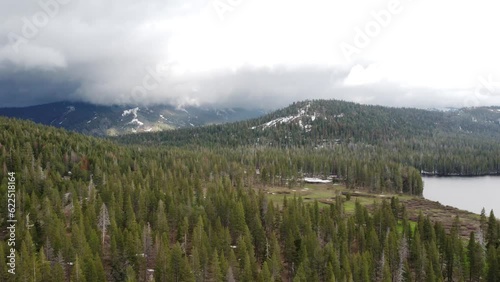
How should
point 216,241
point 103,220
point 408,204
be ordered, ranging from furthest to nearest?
point 408,204
point 103,220
point 216,241

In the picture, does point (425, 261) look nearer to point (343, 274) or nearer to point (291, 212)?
point (343, 274)

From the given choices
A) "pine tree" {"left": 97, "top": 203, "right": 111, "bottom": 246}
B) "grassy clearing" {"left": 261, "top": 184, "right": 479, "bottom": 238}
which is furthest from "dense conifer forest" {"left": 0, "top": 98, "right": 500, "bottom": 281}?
"grassy clearing" {"left": 261, "top": 184, "right": 479, "bottom": 238}

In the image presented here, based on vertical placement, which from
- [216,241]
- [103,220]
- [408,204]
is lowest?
[408,204]

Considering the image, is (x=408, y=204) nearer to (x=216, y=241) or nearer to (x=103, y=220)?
(x=216, y=241)

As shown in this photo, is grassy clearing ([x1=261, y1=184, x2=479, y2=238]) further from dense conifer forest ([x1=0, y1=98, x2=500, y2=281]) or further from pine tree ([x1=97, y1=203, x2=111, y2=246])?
pine tree ([x1=97, y1=203, x2=111, y2=246])

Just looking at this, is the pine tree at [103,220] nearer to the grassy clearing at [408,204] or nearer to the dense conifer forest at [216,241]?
the dense conifer forest at [216,241]

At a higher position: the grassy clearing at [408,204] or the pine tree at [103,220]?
the pine tree at [103,220]

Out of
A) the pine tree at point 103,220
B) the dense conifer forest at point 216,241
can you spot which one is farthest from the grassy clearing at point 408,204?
the pine tree at point 103,220

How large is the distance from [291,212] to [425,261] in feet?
→ 119

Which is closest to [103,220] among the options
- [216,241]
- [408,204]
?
[216,241]

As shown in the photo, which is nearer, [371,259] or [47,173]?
[371,259]

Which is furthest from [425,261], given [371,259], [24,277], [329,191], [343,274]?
[329,191]

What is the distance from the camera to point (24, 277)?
64750mm

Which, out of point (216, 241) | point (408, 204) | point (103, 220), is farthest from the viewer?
point (408, 204)
